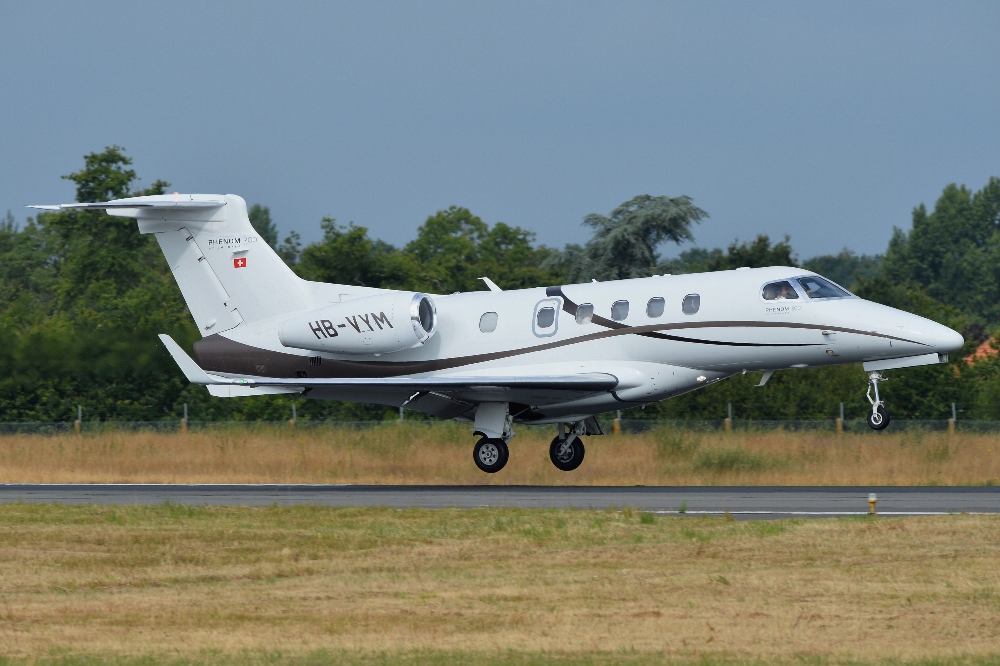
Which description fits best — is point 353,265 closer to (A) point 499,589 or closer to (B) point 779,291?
(B) point 779,291

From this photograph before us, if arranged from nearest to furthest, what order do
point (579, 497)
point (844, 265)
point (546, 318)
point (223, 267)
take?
point (579, 497) < point (546, 318) < point (223, 267) < point (844, 265)

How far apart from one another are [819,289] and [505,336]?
586 centimetres

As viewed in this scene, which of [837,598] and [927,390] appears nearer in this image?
[837,598]

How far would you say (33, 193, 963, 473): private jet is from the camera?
23.3 metres

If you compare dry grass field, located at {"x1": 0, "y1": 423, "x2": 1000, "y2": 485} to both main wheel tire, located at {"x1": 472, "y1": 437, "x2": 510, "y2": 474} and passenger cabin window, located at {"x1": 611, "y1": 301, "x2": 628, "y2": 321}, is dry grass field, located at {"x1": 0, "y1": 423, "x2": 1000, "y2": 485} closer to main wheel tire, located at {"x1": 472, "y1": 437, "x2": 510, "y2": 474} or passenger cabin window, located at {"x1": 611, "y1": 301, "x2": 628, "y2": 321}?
main wheel tire, located at {"x1": 472, "y1": 437, "x2": 510, "y2": 474}

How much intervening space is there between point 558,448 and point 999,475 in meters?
8.33

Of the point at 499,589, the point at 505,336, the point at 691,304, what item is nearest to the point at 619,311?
the point at 691,304

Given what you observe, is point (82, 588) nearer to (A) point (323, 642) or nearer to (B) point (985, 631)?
(A) point (323, 642)

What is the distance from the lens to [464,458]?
2934cm

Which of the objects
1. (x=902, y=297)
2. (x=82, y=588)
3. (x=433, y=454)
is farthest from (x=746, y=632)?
(x=902, y=297)

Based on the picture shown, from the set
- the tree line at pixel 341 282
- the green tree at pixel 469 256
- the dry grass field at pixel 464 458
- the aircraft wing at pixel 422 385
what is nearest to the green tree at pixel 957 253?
the tree line at pixel 341 282

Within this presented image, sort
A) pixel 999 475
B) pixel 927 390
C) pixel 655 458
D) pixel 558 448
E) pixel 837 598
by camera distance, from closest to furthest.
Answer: pixel 837 598 < pixel 999 475 < pixel 558 448 < pixel 655 458 < pixel 927 390

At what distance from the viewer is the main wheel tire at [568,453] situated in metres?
26.5

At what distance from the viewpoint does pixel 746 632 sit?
34.7 feet
